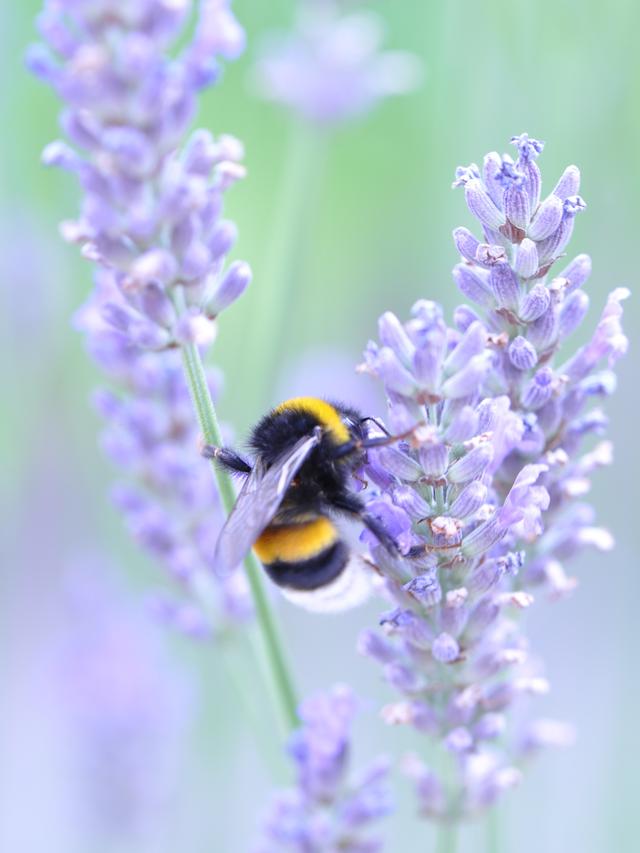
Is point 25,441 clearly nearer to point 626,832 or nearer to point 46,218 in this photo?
point 46,218

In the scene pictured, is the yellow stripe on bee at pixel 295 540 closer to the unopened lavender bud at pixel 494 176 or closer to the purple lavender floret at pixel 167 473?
the purple lavender floret at pixel 167 473

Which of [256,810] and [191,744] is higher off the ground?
[191,744]

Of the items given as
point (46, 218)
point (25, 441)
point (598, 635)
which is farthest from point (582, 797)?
point (46, 218)

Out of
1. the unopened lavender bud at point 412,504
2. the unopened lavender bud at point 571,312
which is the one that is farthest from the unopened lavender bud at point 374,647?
the unopened lavender bud at point 571,312

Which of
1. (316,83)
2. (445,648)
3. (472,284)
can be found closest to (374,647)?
(445,648)

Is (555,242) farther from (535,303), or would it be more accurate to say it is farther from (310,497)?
(310,497)

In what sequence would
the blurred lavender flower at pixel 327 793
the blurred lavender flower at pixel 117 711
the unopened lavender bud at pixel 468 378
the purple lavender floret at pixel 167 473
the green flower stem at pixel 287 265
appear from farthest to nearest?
the blurred lavender flower at pixel 117 711
the green flower stem at pixel 287 265
the purple lavender floret at pixel 167 473
the blurred lavender flower at pixel 327 793
the unopened lavender bud at pixel 468 378
